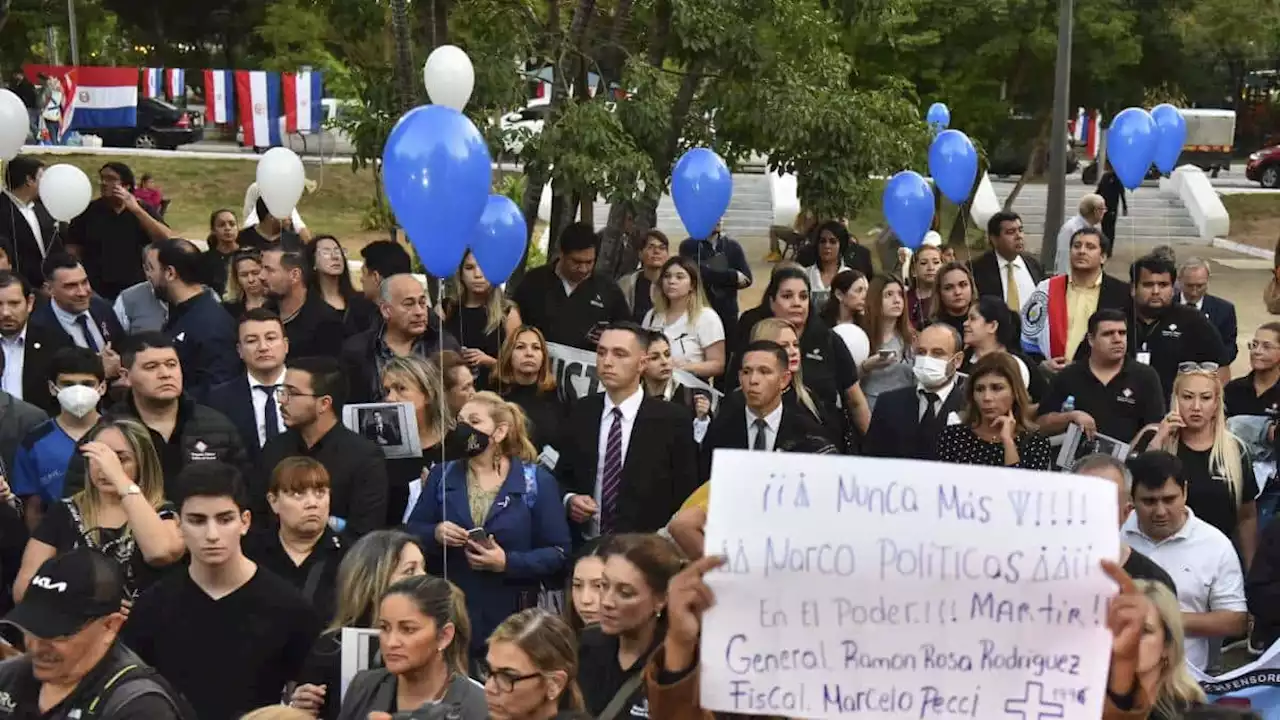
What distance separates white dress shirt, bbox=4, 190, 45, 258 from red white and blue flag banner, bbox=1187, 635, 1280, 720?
9.27 metres

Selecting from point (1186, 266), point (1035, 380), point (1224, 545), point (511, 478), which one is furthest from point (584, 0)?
point (1224, 545)

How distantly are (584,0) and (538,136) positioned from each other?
1501 mm

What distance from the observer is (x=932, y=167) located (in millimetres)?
12734

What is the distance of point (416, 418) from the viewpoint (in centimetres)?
701

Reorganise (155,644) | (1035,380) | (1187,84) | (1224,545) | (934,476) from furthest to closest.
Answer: (1187,84), (1035,380), (1224,545), (155,644), (934,476)

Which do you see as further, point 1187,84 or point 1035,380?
point 1187,84

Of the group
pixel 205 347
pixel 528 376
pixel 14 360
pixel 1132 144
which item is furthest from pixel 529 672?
pixel 1132 144

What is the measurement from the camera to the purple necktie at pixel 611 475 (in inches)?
278

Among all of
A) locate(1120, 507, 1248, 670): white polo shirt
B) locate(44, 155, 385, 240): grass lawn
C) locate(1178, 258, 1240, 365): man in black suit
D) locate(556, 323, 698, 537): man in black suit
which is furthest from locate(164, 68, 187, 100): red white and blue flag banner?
locate(1120, 507, 1248, 670): white polo shirt

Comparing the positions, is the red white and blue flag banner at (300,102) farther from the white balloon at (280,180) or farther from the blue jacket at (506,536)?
the blue jacket at (506,536)

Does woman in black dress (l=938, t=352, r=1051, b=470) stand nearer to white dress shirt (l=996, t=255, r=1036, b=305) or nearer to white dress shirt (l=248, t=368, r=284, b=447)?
white dress shirt (l=248, t=368, r=284, b=447)

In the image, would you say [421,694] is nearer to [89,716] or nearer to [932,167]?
[89,716]

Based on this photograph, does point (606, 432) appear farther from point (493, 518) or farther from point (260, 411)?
point (260, 411)

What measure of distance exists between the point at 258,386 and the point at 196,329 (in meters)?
1.17
